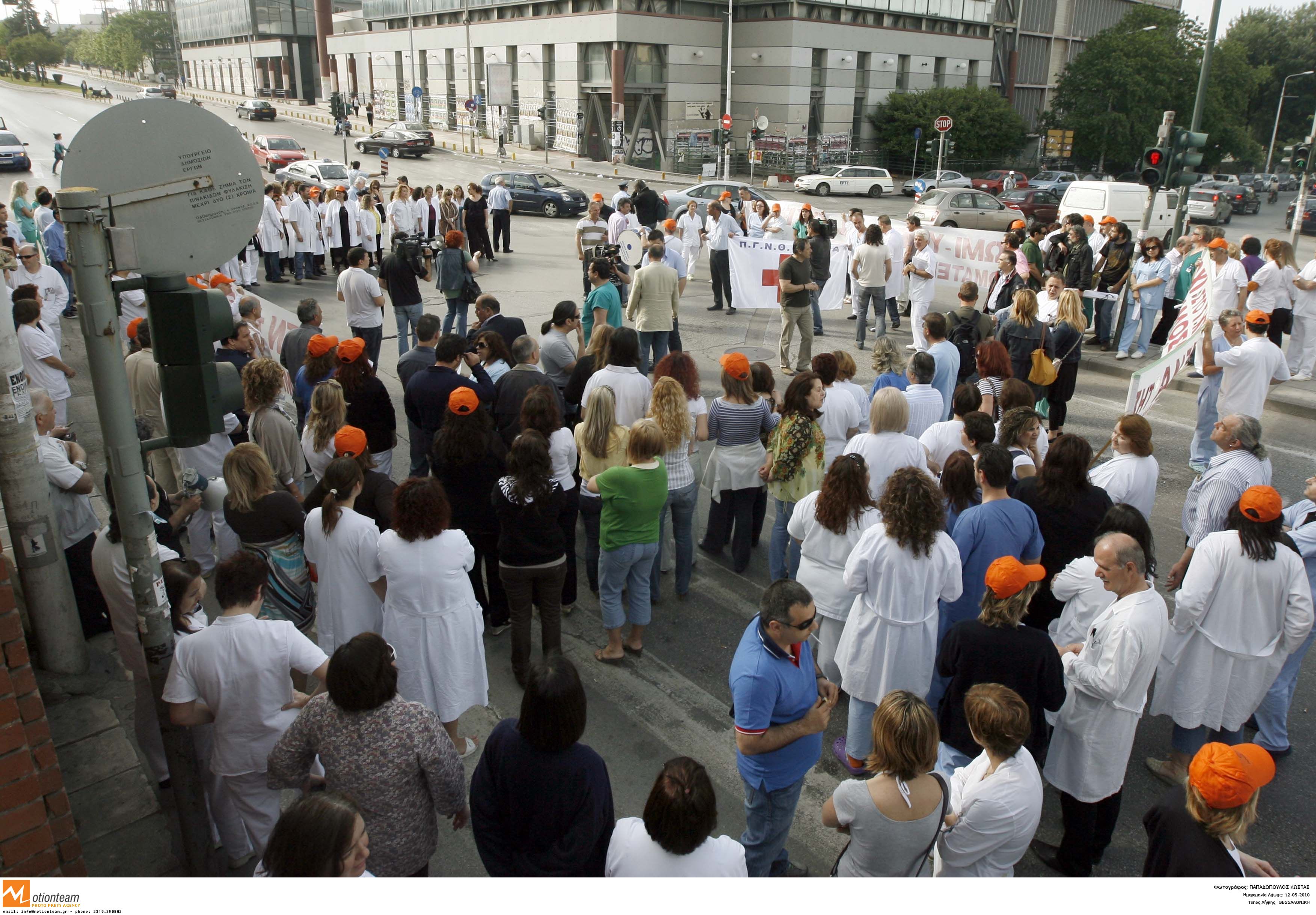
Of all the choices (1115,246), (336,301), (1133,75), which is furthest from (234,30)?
(1115,246)

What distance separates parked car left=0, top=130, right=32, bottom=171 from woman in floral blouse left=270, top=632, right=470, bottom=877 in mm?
42622

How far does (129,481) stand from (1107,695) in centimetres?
415

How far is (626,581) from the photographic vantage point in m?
5.84

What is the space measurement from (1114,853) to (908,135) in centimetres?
5013

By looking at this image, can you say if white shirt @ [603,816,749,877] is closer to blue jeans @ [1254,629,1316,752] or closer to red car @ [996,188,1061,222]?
blue jeans @ [1254,629,1316,752]

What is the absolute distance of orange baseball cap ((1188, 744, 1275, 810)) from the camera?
2912mm

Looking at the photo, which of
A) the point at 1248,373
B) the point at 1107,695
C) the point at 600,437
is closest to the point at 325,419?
the point at 600,437

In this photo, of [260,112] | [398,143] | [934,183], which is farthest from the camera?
[260,112]

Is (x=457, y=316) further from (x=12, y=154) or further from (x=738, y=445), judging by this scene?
(x=12, y=154)

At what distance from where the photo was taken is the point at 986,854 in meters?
3.46

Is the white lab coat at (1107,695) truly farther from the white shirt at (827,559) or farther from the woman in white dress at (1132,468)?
the woman in white dress at (1132,468)

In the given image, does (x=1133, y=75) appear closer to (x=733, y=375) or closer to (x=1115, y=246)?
(x=1115, y=246)

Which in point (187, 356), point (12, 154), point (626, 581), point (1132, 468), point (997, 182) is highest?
point (12, 154)

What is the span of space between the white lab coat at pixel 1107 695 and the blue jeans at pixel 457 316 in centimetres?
973
